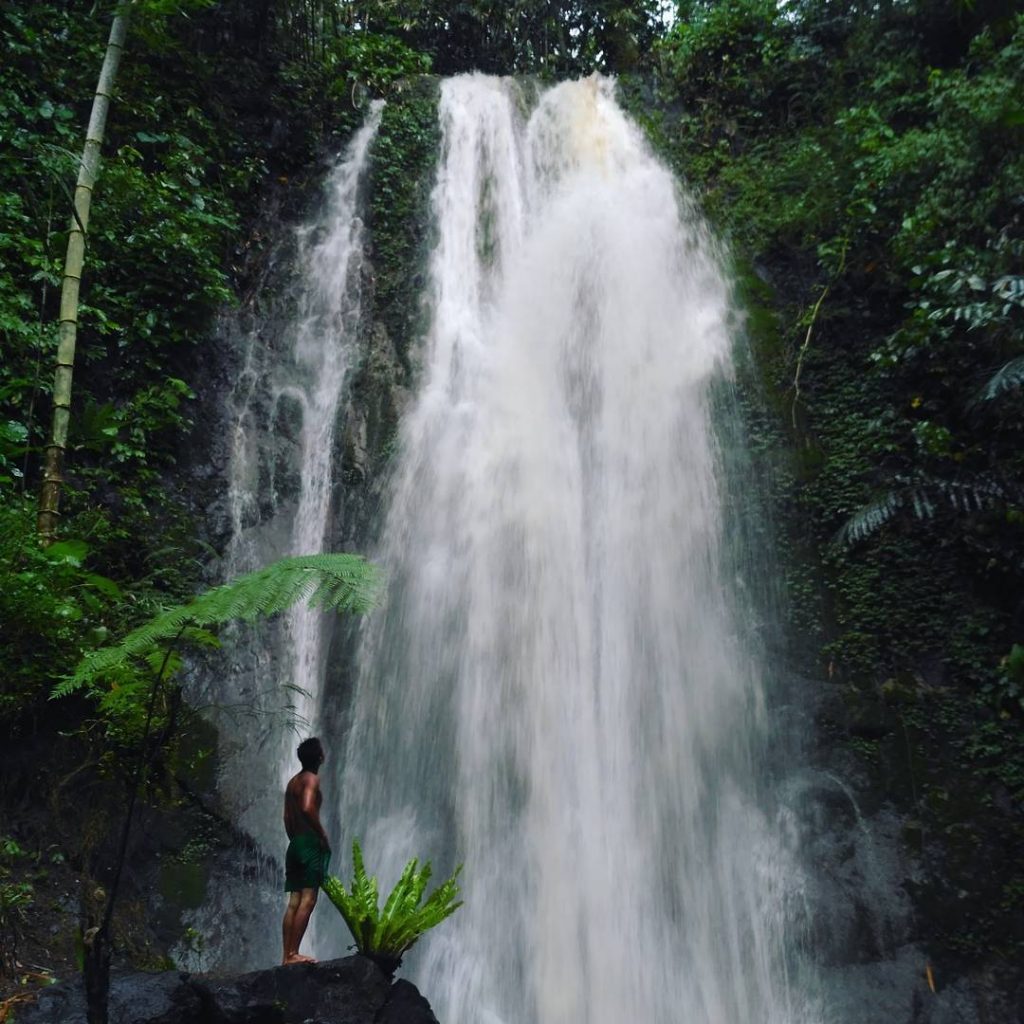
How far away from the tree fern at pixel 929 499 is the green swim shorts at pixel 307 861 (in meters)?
4.71

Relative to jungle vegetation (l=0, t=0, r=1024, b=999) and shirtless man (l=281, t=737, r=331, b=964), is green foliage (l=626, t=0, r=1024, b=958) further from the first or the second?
shirtless man (l=281, t=737, r=331, b=964)

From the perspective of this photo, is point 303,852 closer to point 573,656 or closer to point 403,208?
point 573,656

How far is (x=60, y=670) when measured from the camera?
6008 mm

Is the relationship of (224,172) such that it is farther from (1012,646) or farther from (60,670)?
(1012,646)

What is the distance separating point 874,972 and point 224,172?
9902mm

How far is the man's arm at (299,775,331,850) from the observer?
4.91m

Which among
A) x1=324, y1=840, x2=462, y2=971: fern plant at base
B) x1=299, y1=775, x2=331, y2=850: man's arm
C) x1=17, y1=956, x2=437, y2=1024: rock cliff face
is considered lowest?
x1=17, y1=956, x2=437, y2=1024: rock cliff face

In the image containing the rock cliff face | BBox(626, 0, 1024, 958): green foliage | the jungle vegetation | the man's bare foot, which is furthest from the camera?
BBox(626, 0, 1024, 958): green foliage

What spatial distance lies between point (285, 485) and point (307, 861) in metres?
4.38

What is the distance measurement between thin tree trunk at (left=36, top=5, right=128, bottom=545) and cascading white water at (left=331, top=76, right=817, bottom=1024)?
8.72 feet

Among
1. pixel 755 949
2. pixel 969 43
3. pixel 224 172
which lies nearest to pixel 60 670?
pixel 755 949

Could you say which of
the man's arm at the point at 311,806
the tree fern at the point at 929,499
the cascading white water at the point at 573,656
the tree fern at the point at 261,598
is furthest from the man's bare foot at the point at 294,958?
the tree fern at the point at 929,499

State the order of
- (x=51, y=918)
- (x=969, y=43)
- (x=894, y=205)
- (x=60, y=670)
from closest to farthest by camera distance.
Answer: (x=51, y=918)
(x=60, y=670)
(x=894, y=205)
(x=969, y=43)

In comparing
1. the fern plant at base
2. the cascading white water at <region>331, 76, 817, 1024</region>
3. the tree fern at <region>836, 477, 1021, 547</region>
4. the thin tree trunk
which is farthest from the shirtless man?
the tree fern at <region>836, 477, 1021, 547</region>
